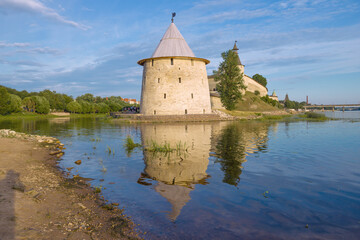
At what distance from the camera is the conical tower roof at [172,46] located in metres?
38.0

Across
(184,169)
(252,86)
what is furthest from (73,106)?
(184,169)


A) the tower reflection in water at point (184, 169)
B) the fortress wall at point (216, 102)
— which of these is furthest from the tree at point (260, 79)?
the tower reflection in water at point (184, 169)

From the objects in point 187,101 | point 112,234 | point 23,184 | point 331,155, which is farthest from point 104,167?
point 187,101

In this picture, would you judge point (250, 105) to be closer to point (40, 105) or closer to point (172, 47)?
point (172, 47)

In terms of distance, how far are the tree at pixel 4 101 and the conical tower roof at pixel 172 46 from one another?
32.0m

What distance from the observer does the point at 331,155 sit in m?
11.7

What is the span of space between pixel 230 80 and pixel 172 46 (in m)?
15.6

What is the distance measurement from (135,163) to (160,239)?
6.02m

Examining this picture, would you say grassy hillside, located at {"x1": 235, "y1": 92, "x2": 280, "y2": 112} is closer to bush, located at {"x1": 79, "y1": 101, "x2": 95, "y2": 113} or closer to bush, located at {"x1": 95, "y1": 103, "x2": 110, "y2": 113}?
bush, located at {"x1": 79, "y1": 101, "x2": 95, "y2": 113}

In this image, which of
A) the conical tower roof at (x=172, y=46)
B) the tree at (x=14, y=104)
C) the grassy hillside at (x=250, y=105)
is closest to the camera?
the conical tower roof at (x=172, y=46)

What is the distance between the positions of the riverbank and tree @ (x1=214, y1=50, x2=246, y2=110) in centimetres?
4373

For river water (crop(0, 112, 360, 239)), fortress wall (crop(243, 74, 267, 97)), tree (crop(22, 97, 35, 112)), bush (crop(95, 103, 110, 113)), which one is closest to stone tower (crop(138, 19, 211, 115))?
river water (crop(0, 112, 360, 239))

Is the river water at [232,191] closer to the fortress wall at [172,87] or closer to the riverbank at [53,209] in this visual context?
the riverbank at [53,209]

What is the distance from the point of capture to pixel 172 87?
38.1 meters
